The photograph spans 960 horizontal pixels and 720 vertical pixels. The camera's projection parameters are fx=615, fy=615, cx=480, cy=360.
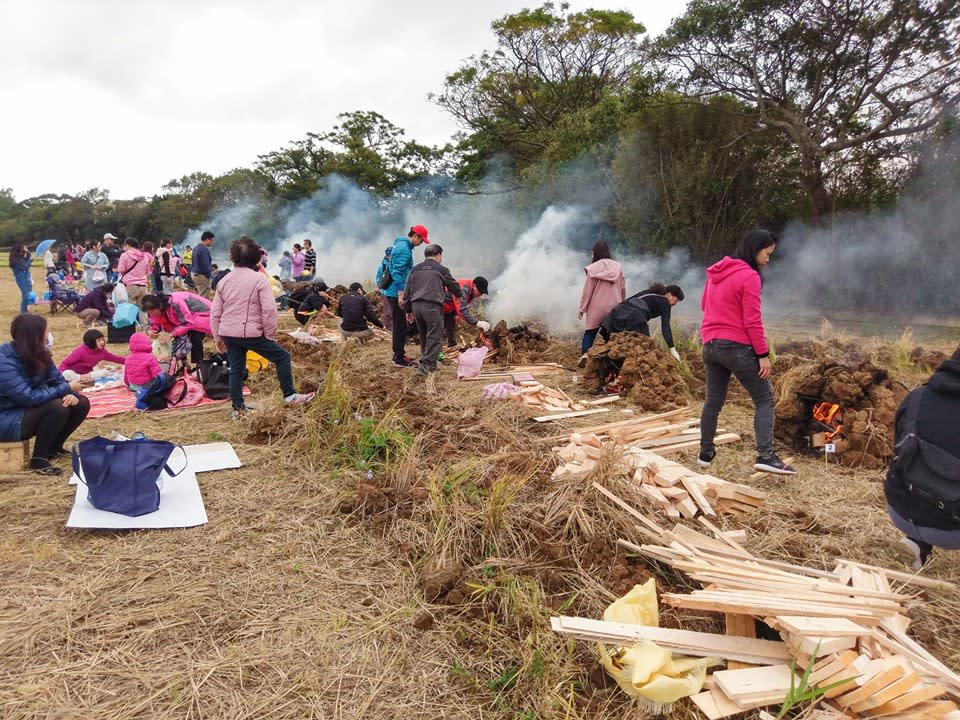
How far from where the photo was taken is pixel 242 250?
5598 mm

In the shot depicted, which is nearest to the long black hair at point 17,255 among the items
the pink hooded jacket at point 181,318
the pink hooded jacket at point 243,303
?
the pink hooded jacket at point 181,318

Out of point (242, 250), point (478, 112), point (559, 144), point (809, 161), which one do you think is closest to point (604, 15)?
point (478, 112)

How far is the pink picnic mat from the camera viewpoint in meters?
6.35

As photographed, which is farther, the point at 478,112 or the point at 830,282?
the point at 478,112

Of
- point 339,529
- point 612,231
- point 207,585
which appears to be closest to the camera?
point 207,585

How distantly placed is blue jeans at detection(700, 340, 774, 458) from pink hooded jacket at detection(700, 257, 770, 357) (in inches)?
2.8

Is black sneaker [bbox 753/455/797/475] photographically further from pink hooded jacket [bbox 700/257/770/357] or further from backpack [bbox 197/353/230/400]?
backpack [bbox 197/353/230/400]

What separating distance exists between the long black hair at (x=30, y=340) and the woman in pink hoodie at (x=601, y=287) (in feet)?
16.9

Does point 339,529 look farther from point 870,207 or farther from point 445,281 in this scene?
point 870,207

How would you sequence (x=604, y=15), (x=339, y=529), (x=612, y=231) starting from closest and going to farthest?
(x=339, y=529) < (x=612, y=231) < (x=604, y=15)

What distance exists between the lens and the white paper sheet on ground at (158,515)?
375cm

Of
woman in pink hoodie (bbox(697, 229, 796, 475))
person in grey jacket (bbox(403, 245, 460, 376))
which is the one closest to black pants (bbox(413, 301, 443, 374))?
person in grey jacket (bbox(403, 245, 460, 376))

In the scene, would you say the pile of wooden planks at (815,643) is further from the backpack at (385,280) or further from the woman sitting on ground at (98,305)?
the woman sitting on ground at (98,305)

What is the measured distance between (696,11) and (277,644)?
14242mm
